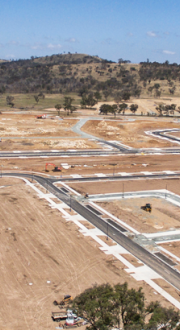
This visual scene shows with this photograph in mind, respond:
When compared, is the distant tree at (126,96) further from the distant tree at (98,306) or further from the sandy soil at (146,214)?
the distant tree at (98,306)

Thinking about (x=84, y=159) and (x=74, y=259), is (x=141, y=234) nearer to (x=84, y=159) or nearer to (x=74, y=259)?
(x=74, y=259)

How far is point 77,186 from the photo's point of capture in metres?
61.7

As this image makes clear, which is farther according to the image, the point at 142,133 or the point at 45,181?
the point at 142,133

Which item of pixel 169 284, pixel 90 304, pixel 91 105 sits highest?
pixel 91 105

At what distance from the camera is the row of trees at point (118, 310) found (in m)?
20.0

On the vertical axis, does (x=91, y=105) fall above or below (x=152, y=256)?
above

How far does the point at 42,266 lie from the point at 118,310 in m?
15.6

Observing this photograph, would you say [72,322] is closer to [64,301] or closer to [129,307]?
[64,301]

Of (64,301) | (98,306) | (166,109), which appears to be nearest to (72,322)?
(64,301)

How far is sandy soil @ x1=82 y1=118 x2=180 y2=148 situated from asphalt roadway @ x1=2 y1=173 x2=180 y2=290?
48755 millimetres

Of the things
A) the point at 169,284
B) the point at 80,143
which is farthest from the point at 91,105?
the point at 169,284

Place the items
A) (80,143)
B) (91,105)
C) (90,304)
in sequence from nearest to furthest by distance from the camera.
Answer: (90,304), (80,143), (91,105)

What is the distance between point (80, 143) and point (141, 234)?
58031mm

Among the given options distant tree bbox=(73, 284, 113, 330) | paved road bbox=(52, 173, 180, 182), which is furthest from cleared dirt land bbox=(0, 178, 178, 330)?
paved road bbox=(52, 173, 180, 182)
